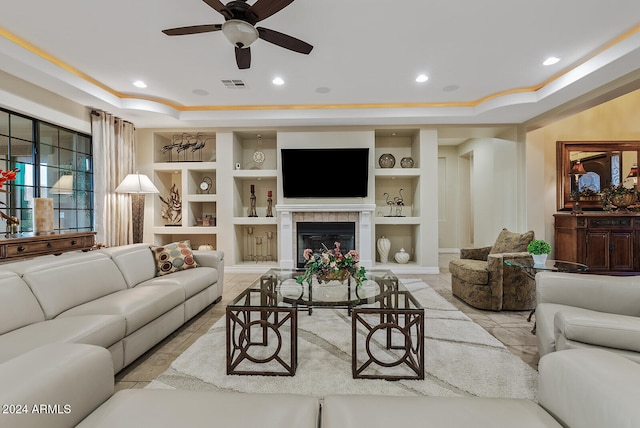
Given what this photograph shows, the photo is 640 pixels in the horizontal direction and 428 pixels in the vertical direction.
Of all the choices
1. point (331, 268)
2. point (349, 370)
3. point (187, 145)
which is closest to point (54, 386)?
point (349, 370)

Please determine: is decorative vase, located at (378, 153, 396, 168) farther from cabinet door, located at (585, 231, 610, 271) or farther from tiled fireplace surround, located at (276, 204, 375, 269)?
cabinet door, located at (585, 231, 610, 271)

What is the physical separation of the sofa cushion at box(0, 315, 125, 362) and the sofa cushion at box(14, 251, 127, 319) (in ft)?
0.80

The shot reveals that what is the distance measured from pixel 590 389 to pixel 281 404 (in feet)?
3.24

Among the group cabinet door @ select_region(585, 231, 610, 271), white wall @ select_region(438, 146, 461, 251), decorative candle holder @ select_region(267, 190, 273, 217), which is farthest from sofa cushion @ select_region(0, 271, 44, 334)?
white wall @ select_region(438, 146, 461, 251)

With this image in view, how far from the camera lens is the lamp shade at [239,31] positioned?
219 cm

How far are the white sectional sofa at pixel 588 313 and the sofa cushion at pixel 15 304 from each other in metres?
3.30

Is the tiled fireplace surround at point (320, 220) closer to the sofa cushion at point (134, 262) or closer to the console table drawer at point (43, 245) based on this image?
the sofa cushion at point (134, 262)

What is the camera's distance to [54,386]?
0.93m

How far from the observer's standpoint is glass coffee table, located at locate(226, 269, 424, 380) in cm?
204

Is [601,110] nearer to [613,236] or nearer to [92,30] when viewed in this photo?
[613,236]

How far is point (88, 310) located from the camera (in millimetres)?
2148

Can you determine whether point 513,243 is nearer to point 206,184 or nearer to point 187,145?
point 206,184

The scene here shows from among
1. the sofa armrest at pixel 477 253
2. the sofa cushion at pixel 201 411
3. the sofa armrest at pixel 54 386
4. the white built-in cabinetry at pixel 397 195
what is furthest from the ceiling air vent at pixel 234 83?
the sofa armrest at pixel 477 253

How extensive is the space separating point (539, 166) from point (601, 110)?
147cm
